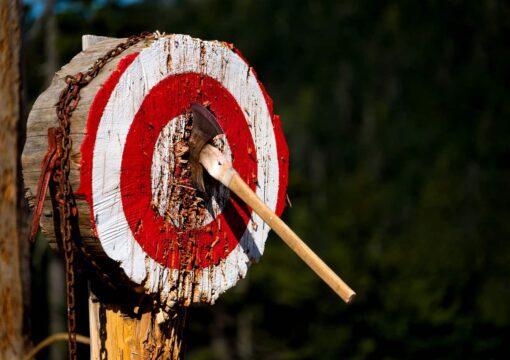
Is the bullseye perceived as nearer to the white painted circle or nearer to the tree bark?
the white painted circle

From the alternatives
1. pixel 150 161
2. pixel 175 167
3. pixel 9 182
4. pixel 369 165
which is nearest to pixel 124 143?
pixel 150 161

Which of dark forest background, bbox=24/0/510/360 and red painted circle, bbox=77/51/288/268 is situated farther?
dark forest background, bbox=24/0/510/360

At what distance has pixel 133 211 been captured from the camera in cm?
234

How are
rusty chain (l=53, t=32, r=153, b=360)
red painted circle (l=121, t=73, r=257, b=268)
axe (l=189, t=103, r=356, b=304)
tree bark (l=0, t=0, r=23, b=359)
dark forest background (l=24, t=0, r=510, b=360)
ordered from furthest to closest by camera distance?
dark forest background (l=24, t=0, r=510, b=360) < tree bark (l=0, t=0, r=23, b=359) < axe (l=189, t=103, r=356, b=304) < red painted circle (l=121, t=73, r=257, b=268) < rusty chain (l=53, t=32, r=153, b=360)

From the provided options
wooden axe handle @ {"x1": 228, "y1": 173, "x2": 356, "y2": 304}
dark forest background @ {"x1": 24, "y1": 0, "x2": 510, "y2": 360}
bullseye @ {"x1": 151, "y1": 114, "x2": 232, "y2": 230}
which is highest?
dark forest background @ {"x1": 24, "y1": 0, "x2": 510, "y2": 360}

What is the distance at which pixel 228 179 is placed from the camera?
2516 mm

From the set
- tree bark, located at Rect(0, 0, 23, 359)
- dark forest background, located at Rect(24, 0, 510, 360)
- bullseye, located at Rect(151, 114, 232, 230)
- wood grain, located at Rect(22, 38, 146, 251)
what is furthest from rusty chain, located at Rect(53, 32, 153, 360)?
dark forest background, located at Rect(24, 0, 510, 360)

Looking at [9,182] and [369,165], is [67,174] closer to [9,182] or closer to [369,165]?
[9,182]

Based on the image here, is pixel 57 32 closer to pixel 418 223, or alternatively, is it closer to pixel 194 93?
pixel 194 93

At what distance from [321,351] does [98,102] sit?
1736 cm

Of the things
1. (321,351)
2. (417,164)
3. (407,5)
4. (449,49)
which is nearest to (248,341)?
(321,351)

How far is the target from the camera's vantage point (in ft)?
7.48

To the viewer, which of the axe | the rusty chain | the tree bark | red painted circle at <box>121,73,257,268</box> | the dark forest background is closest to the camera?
the rusty chain

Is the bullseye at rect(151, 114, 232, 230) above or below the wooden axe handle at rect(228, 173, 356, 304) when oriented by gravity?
above
